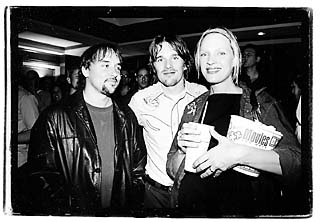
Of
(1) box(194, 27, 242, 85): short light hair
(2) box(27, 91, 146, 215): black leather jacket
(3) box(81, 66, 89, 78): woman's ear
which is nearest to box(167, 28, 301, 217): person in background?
(1) box(194, 27, 242, 85): short light hair

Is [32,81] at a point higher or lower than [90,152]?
higher

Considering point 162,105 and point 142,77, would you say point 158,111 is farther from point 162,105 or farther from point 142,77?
point 142,77

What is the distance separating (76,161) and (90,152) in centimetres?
6

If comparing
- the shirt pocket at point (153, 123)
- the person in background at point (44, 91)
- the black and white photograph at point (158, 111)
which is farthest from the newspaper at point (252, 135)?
the person in background at point (44, 91)

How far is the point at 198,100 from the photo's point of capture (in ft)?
4.97

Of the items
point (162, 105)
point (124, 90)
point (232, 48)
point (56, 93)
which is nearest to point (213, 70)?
point (232, 48)

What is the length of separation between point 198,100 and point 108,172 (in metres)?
0.40

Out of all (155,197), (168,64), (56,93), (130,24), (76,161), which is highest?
(130,24)

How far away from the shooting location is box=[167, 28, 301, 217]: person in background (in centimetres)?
149

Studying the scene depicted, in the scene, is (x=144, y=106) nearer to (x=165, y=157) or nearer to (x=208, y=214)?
(x=165, y=157)

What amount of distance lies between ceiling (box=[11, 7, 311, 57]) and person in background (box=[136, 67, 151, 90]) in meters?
0.06

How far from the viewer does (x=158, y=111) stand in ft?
4.97

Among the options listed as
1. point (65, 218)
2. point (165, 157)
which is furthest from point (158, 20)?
point (65, 218)

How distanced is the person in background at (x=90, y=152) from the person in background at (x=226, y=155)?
163mm
